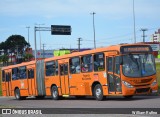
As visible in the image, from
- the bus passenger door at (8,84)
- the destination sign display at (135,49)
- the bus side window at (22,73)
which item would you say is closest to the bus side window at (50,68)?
the bus side window at (22,73)

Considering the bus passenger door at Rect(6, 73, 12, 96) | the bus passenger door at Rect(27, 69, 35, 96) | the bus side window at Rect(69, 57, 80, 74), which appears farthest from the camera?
the bus passenger door at Rect(6, 73, 12, 96)

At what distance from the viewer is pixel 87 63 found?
23281 millimetres

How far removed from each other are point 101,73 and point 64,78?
168 inches

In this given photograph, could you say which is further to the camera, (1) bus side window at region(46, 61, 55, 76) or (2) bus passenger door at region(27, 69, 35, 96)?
(2) bus passenger door at region(27, 69, 35, 96)

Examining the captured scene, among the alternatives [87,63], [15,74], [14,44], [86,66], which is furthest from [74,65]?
[14,44]

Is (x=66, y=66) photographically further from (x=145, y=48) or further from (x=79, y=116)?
(x=79, y=116)

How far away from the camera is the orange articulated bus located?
20766 mm

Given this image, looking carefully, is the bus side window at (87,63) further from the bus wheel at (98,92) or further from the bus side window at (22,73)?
the bus side window at (22,73)

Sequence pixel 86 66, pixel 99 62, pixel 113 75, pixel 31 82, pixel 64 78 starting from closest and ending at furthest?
1. pixel 113 75
2. pixel 99 62
3. pixel 86 66
4. pixel 64 78
5. pixel 31 82

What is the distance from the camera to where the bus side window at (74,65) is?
79.4 ft

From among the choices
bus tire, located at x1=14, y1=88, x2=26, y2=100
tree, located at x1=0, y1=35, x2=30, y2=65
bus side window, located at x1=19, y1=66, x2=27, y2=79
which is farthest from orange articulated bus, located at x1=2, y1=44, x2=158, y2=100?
tree, located at x1=0, y1=35, x2=30, y2=65

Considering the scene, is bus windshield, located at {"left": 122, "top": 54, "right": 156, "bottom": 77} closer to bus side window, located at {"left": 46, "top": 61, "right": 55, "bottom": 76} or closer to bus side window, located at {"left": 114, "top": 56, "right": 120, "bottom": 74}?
bus side window, located at {"left": 114, "top": 56, "right": 120, "bottom": 74}

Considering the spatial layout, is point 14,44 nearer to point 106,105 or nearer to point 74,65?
point 74,65

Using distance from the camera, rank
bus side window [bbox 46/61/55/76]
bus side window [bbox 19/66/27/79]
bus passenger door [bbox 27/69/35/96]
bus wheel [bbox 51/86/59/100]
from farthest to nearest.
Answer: bus side window [bbox 19/66/27/79] → bus passenger door [bbox 27/69/35/96] → bus side window [bbox 46/61/55/76] → bus wheel [bbox 51/86/59/100]
